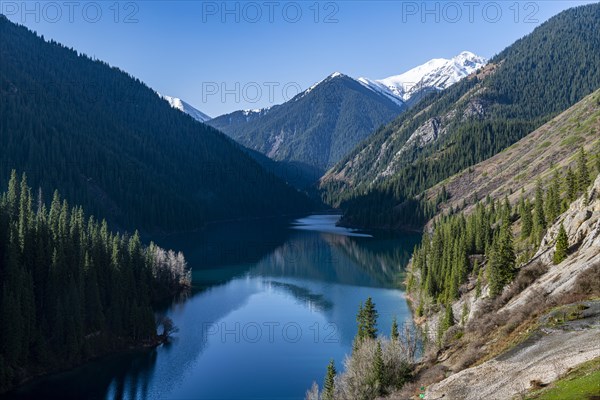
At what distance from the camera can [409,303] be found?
347 ft

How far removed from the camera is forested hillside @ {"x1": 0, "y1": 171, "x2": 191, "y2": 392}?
7200cm

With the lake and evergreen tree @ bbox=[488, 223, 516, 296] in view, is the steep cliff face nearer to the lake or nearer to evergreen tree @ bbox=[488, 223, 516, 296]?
evergreen tree @ bbox=[488, 223, 516, 296]

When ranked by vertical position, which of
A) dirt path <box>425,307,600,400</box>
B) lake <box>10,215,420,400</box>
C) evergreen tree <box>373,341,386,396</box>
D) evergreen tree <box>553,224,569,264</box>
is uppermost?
evergreen tree <box>553,224,569,264</box>

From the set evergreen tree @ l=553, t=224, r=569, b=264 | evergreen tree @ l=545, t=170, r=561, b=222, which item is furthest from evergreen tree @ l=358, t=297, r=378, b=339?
evergreen tree @ l=545, t=170, r=561, b=222

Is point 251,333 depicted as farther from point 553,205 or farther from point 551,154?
point 551,154

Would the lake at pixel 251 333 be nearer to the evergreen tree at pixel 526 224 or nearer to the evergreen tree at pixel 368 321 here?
the evergreen tree at pixel 368 321

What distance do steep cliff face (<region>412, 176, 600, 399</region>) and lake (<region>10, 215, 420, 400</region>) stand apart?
25406mm

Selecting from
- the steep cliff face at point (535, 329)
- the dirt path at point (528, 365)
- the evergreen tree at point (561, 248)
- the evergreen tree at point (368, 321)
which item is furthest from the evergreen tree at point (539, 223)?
the dirt path at point (528, 365)

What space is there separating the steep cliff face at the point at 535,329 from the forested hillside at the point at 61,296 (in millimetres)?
52308

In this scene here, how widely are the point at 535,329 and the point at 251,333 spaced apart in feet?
188

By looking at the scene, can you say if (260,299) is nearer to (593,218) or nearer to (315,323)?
(315,323)

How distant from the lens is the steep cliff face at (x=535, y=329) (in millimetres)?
34969

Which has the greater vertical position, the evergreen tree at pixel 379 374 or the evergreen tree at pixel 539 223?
the evergreen tree at pixel 539 223

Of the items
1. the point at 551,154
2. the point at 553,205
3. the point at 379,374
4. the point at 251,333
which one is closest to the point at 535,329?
the point at 379,374
